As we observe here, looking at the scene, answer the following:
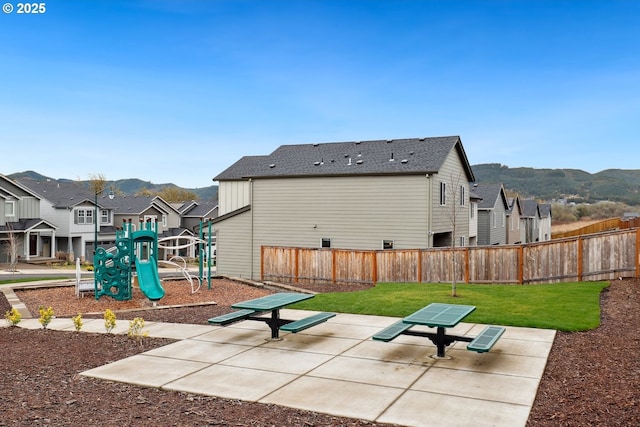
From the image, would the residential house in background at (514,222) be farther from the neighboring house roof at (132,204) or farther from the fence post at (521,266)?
the neighboring house roof at (132,204)

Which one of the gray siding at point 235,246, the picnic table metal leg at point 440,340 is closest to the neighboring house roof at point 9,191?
the gray siding at point 235,246

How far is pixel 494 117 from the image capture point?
44562 millimetres

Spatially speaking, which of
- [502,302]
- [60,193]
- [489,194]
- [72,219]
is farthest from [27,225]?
[502,302]

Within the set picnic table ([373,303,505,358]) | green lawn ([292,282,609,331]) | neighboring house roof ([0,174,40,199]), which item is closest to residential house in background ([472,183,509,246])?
green lawn ([292,282,609,331])

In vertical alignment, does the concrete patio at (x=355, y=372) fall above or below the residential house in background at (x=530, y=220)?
below

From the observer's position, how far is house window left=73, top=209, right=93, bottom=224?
176 feet

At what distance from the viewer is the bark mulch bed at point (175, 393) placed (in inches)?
241

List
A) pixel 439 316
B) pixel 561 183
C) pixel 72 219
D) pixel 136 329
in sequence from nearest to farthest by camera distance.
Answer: pixel 439 316 → pixel 136 329 → pixel 72 219 → pixel 561 183

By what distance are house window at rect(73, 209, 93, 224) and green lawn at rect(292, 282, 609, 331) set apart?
1749 inches

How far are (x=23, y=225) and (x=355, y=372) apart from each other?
49.2 m

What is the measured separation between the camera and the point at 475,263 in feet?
65.2

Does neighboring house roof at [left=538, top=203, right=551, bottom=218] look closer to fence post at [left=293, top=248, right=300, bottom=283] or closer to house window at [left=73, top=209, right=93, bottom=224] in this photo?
fence post at [left=293, top=248, right=300, bottom=283]

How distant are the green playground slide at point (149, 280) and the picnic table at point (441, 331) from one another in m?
8.58

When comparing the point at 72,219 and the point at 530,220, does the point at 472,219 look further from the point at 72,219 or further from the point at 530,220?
the point at 72,219
